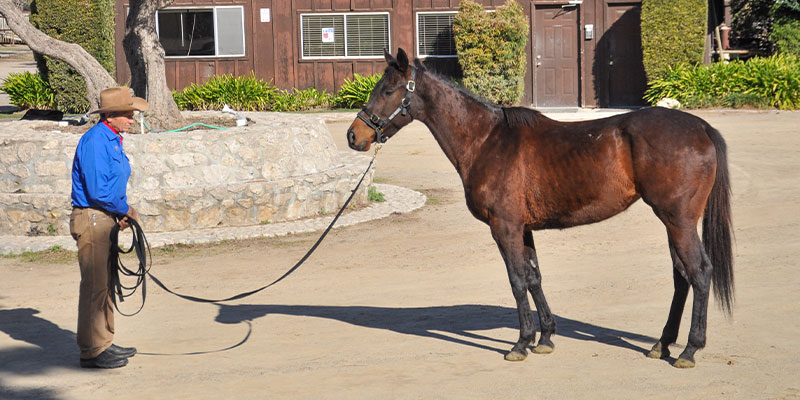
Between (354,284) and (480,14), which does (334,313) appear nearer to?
(354,284)

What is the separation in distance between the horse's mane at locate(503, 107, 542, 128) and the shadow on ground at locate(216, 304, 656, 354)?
1.68m

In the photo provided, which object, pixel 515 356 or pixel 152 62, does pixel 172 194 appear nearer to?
pixel 152 62

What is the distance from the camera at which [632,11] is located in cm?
2483

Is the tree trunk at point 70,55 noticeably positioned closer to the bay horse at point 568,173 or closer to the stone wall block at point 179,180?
the stone wall block at point 179,180

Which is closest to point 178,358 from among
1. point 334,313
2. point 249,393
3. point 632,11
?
point 249,393

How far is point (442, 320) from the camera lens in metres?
7.86

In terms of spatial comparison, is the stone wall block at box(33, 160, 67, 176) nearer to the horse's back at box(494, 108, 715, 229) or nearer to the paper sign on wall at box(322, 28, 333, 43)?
the horse's back at box(494, 108, 715, 229)

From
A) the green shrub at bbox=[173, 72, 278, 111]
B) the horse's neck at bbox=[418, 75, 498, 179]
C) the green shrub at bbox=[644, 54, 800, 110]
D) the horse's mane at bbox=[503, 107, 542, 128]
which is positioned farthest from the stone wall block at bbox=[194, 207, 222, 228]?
the green shrub at bbox=[644, 54, 800, 110]

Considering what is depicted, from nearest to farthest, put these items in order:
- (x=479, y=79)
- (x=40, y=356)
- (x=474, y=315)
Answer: (x=40, y=356) → (x=474, y=315) → (x=479, y=79)

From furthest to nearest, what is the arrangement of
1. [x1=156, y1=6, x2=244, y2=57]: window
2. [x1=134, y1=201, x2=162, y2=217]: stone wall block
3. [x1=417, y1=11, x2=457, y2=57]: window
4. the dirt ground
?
[x1=156, y1=6, x2=244, y2=57]: window < [x1=417, y1=11, x2=457, y2=57]: window < [x1=134, y1=201, x2=162, y2=217]: stone wall block < the dirt ground

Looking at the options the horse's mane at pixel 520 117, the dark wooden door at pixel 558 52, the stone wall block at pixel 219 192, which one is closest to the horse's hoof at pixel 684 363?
the horse's mane at pixel 520 117

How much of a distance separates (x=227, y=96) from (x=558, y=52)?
354 inches

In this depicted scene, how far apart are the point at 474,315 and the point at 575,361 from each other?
4.82 feet

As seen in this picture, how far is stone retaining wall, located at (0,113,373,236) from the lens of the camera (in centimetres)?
1140
